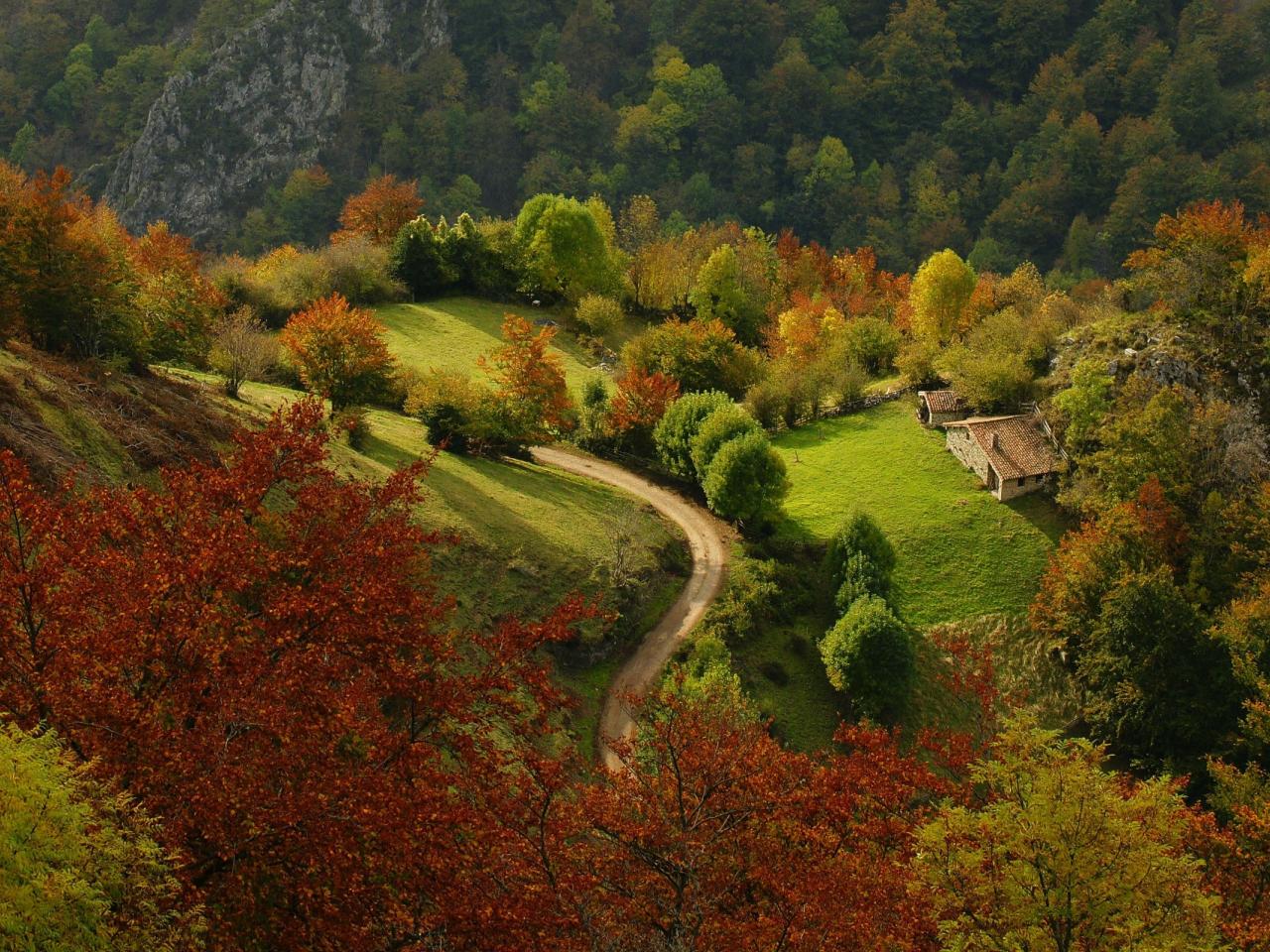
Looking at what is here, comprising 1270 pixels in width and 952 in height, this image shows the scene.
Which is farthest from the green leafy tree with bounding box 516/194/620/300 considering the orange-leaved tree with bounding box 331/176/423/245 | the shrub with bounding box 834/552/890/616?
the shrub with bounding box 834/552/890/616

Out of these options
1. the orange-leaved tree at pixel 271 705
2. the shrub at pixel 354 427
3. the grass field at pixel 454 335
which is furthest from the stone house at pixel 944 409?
the orange-leaved tree at pixel 271 705

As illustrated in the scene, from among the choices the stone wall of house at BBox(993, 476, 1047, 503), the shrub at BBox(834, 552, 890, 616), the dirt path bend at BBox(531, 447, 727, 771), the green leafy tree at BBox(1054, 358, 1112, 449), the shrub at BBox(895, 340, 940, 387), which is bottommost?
the dirt path bend at BBox(531, 447, 727, 771)

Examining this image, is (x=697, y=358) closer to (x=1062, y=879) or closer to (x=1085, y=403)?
(x=1085, y=403)

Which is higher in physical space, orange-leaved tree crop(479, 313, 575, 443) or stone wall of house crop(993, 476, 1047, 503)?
orange-leaved tree crop(479, 313, 575, 443)

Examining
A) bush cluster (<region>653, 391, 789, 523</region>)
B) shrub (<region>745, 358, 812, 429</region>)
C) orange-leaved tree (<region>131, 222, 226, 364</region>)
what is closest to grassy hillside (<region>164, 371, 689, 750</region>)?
orange-leaved tree (<region>131, 222, 226, 364</region>)

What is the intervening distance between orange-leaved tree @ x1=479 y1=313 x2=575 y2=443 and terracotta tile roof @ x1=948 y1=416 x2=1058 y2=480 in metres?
20.1

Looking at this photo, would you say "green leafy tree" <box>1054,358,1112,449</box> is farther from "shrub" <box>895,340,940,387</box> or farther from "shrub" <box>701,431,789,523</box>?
"shrub" <box>701,431,789,523</box>

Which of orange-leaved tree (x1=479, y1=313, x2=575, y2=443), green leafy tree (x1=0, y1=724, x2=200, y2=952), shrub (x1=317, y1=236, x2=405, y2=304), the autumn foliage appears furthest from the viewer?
shrub (x1=317, y1=236, x2=405, y2=304)

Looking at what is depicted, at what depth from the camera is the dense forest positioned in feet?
472

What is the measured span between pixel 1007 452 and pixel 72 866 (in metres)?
46.2

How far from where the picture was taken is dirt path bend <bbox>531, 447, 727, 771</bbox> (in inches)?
1455

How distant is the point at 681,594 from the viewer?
44000 millimetres

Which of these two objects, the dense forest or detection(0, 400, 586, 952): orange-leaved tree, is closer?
detection(0, 400, 586, 952): orange-leaved tree

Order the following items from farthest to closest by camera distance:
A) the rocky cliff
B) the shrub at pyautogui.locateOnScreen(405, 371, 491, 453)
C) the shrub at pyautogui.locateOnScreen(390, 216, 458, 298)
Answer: the rocky cliff < the shrub at pyautogui.locateOnScreen(390, 216, 458, 298) < the shrub at pyautogui.locateOnScreen(405, 371, 491, 453)
